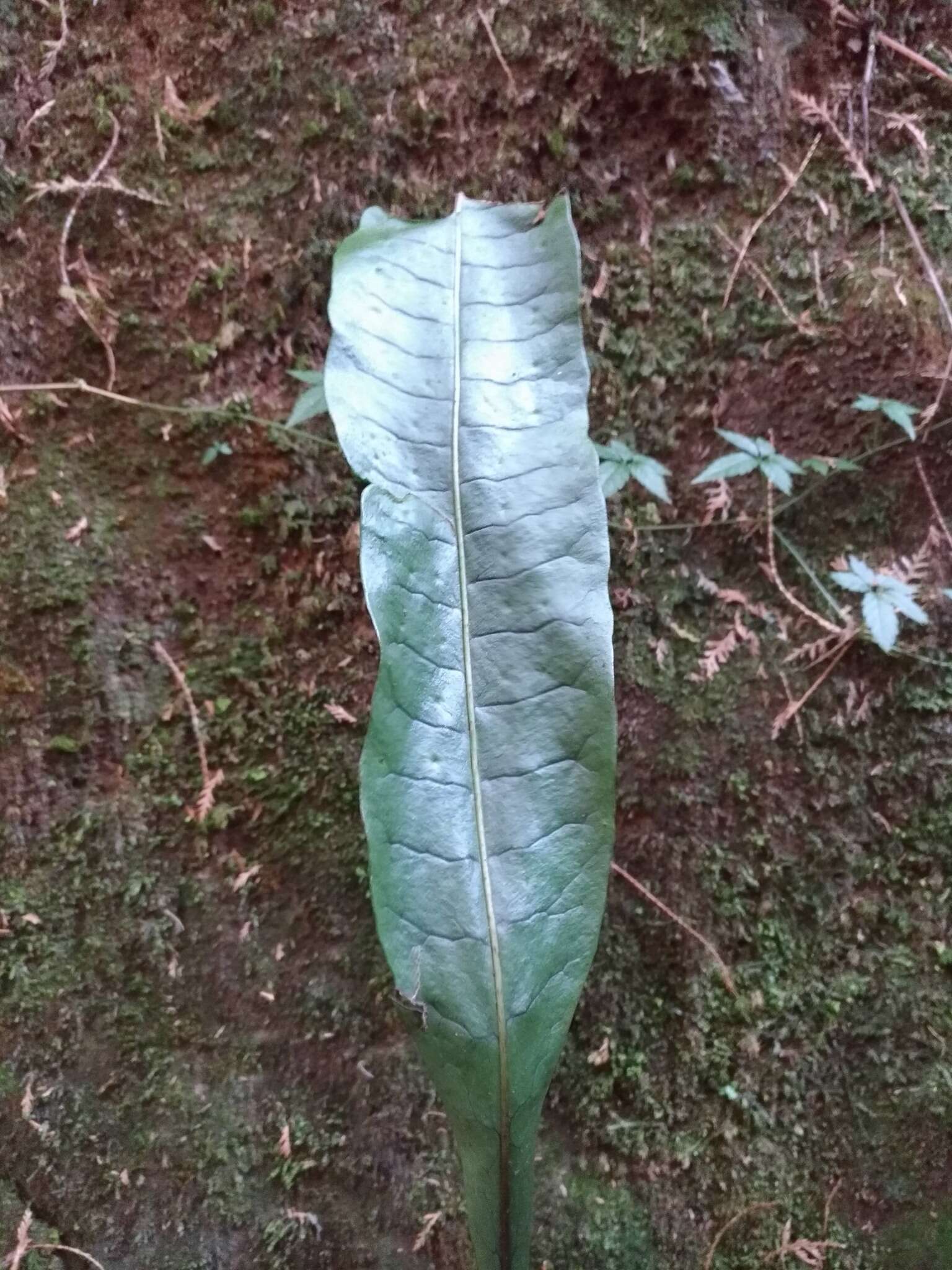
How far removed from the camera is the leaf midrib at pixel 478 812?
0.77m

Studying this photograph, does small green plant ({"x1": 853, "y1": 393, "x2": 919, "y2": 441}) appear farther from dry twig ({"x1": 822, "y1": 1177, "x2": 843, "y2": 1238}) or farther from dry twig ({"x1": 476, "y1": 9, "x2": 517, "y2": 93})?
dry twig ({"x1": 822, "y1": 1177, "x2": 843, "y2": 1238})

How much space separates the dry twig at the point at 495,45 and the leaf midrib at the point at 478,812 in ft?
1.85

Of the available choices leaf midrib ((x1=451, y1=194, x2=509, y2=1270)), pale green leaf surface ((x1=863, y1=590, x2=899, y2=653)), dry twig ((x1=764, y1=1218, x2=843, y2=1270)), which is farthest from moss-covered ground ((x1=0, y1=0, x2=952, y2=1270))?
leaf midrib ((x1=451, y1=194, x2=509, y2=1270))

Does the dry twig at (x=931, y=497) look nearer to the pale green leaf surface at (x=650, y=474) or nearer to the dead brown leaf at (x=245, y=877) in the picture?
the pale green leaf surface at (x=650, y=474)

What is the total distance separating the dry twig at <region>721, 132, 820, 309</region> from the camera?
4.13 ft

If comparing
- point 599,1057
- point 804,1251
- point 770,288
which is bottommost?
point 804,1251

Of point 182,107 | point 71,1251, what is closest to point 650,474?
point 182,107

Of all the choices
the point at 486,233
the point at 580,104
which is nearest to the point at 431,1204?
the point at 486,233

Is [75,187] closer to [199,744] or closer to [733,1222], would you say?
[199,744]

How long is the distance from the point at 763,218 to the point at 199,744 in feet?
3.46

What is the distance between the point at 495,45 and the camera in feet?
4.06

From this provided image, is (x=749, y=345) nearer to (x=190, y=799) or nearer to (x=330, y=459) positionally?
(x=330, y=459)

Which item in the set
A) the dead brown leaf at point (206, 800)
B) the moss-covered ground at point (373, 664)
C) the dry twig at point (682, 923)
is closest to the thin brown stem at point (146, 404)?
the moss-covered ground at point (373, 664)

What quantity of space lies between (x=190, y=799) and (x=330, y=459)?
1.59 feet
